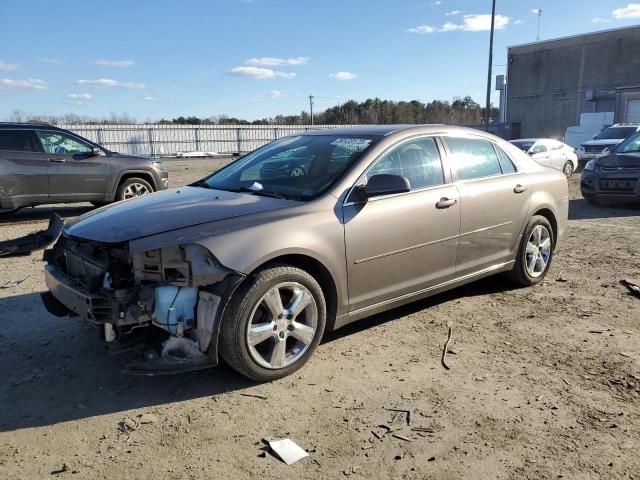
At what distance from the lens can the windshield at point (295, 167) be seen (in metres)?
4.15

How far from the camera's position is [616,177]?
10.7 meters

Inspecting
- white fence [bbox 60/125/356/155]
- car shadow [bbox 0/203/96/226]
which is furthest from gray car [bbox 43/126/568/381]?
white fence [bbox 60/125/356/155]

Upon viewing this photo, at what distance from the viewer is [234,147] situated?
39.5m

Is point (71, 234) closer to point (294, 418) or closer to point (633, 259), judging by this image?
point (294, 418)

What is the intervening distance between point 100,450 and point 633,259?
6.41m

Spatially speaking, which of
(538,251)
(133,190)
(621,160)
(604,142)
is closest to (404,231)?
(538,251)

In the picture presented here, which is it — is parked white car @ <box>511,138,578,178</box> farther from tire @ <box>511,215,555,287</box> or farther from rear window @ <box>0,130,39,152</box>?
rear window @ <box>0,130,39,152</box>

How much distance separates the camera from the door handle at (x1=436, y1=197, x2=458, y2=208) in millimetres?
4441

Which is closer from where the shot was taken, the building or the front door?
the front door

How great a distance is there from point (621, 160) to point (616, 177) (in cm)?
38

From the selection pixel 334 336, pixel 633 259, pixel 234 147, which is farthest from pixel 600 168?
pixel 234 147

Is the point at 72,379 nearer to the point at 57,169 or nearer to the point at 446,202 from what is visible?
the point at 446,202

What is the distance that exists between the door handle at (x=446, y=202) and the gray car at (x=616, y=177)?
302 inches

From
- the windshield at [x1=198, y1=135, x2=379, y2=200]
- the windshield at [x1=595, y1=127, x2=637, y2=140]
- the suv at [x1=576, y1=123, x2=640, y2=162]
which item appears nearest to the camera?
the windshield at [x1=198, y1=135, x2=379, y2=200]
